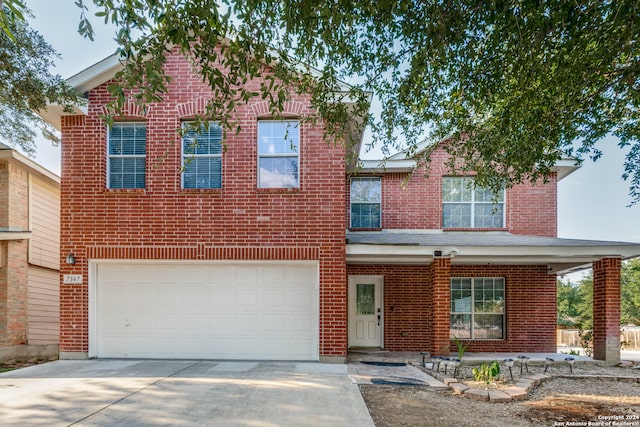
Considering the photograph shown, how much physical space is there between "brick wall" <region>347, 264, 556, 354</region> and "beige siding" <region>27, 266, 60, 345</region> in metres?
8.56

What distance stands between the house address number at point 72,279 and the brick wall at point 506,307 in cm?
661

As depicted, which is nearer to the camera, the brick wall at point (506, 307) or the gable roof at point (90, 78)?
the gable roof at point (90, 78)

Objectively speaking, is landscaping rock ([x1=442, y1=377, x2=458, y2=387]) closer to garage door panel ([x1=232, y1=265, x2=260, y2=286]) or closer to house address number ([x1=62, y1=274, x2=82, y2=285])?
garage door panel ([x1=232, y1=265, x2=260, y2=286])

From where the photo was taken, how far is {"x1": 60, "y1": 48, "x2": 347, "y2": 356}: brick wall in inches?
360

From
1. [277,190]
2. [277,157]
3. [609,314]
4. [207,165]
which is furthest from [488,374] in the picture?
[207,165]

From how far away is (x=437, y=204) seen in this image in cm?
1270

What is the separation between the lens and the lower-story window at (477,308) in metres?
12.2

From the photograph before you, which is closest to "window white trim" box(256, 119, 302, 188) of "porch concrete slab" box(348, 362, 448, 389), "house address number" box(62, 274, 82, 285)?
"porch concrete slab" box(348, 362, 448, 389)

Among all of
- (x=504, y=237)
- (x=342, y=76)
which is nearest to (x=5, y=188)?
(x=342, y=76)

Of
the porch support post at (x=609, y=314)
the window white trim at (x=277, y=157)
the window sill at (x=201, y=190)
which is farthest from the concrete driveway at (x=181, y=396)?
the porch support post at (x=609, y=314)

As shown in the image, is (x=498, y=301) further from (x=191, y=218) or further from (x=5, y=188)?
(x=5, y=188)

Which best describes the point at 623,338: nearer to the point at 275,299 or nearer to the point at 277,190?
the point at 275,299

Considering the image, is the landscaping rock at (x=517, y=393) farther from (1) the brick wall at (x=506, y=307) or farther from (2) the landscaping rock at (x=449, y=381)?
(1) the brick wall at (x=506, y=307)

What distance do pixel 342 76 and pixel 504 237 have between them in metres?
7.31
